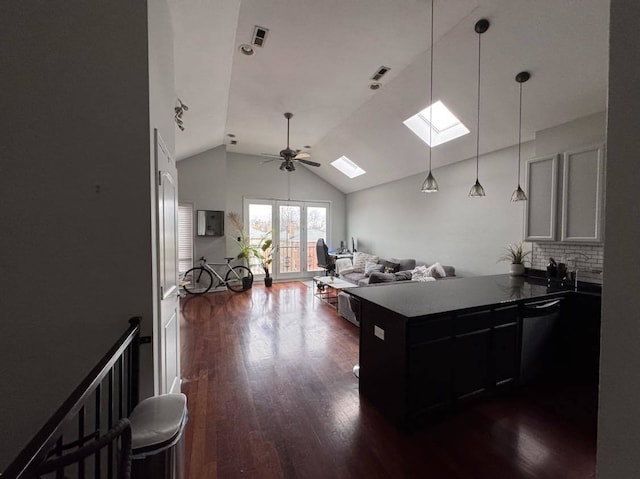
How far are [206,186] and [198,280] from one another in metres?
2.32

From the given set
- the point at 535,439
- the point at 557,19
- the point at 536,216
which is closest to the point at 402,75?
the point at 557,19

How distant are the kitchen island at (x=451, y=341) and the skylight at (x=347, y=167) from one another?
16.1ft

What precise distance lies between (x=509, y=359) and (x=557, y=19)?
3015 mm

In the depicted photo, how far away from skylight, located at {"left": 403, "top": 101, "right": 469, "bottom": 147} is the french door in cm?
429

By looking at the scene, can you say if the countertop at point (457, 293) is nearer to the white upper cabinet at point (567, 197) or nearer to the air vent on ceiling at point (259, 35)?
the white upper cabinet at point (567, 197)

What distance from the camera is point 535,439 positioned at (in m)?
1.97

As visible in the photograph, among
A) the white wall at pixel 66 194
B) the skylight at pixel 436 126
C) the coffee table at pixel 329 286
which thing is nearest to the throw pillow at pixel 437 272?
the coffee table at pixel 329 286

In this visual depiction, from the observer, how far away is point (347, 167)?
738 cm

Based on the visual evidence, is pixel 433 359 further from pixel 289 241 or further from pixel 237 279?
pixel 289 241

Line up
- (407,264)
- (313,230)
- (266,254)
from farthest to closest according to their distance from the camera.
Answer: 1. (313,230)
2. (266,254)
3. (407,264)

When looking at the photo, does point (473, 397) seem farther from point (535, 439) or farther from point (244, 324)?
point (244, 324)

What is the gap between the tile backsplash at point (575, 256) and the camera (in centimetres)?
315

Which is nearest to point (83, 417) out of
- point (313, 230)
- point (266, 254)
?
point (266, 254)

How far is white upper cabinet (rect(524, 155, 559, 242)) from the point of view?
3.21m
